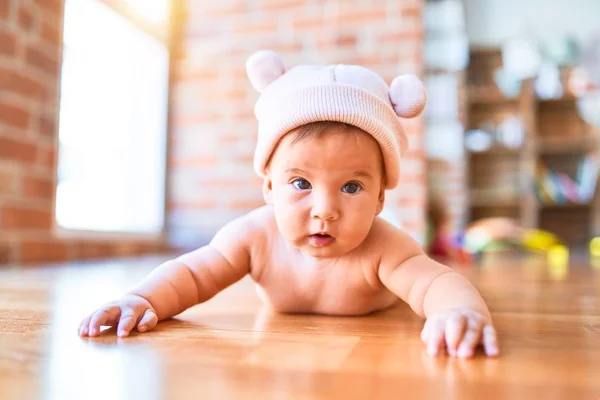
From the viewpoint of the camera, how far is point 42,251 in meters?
2.21

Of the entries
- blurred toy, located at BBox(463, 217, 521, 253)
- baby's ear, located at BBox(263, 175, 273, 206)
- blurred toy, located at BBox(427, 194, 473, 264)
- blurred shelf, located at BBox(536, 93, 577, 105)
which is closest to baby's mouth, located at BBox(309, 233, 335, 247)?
baby's ear, located at BBox(263, 175, 273, 206)

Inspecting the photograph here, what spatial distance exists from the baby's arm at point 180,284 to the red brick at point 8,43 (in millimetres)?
1422

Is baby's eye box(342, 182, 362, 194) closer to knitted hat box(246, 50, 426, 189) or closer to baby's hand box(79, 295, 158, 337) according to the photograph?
knitted hat box(246, 50, 426, 189)

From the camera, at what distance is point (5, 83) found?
1.99 meters

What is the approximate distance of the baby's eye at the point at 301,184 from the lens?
2.69ft

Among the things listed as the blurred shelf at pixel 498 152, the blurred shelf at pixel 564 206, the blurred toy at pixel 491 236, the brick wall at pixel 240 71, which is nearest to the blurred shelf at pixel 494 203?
the blurred shelf at pixel 564 206

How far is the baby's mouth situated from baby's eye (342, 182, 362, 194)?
0.22 ft

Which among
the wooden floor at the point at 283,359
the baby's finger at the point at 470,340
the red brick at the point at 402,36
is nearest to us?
the wooden floor at the point at 283,359

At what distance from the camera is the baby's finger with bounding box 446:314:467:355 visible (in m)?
0.63

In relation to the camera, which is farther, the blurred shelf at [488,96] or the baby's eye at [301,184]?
the blurred shelf at [488,96]

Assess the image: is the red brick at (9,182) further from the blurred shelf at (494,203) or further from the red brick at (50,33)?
the blurred shelf at (494,203)

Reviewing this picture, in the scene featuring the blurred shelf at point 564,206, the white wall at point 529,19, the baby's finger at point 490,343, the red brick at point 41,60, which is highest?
the white wall at point 529,19

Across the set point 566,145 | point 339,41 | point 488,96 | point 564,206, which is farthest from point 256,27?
point 564,206

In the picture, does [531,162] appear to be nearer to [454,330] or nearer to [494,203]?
[494,203]
